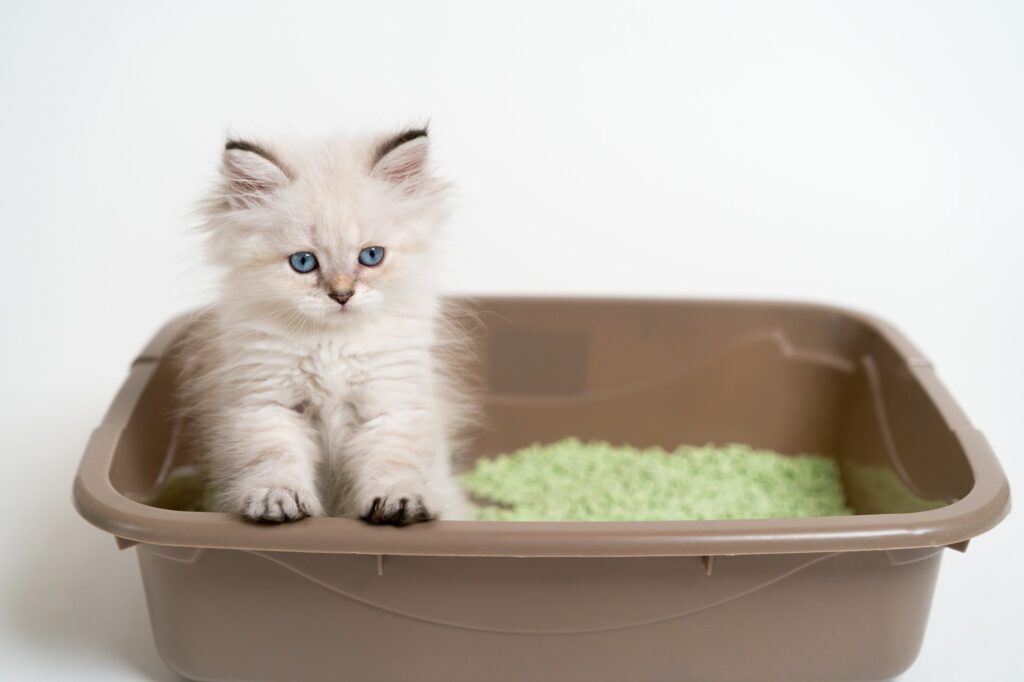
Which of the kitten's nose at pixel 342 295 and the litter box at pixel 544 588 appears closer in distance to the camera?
the litter box at pixel 544 588

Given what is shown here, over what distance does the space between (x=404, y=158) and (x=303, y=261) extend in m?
0.28

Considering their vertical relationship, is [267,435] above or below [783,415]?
above

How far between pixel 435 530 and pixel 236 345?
0.66m

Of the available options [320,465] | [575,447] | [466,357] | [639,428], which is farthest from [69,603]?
[639,428]

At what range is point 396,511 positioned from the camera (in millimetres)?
1722

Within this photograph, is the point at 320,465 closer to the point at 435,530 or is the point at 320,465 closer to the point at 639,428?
the point at 435,530

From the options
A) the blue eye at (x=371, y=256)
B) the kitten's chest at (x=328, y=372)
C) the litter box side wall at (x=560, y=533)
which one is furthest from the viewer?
the kitten's chest at (x=328, y=372)

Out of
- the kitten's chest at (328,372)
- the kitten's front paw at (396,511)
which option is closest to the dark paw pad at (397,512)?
the kitten's front paw at (396,511)

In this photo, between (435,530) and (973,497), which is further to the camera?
(973,497)

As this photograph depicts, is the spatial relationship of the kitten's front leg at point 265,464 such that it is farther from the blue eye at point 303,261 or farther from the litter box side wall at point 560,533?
the blue eye at point 303,261

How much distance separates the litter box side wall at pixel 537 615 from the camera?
1.79 metres

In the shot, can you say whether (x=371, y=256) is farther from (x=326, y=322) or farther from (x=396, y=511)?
(x=396, y=511)

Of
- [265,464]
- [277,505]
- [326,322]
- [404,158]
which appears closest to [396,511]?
→ [277,505]

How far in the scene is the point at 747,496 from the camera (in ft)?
9.08
